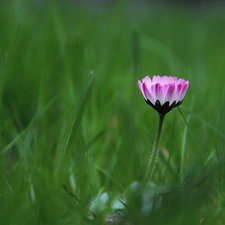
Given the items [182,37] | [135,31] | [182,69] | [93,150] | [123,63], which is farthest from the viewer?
[182,37]

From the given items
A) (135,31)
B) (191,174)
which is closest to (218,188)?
(191,174)

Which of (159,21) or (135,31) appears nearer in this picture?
(135,31)

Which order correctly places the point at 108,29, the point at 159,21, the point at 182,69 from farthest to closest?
the point at 159,21, the point at 108,29, the point at 182,69

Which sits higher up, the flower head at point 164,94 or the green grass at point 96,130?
the flower head at point 164,94

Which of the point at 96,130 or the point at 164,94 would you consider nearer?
the point at 164,94

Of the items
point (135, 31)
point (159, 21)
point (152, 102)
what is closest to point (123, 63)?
point (135, 31)

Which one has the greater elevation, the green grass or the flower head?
the flower head

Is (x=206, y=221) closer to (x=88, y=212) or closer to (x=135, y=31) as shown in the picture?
(x=88, y=212)

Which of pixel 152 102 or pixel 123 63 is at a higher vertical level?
pixel 152 102
